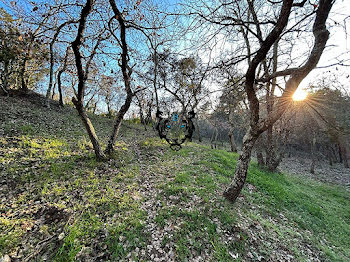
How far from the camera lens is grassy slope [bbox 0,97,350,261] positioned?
2.85m

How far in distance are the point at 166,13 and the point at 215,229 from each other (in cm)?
477

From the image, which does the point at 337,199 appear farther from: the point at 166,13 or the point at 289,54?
the point at 166,13

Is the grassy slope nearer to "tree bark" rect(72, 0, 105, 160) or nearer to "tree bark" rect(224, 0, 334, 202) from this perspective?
"tree bark" rect(72, 0, 105, 160)

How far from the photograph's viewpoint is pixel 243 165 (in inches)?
166

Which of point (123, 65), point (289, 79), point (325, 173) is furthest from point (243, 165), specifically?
point (325, 173)

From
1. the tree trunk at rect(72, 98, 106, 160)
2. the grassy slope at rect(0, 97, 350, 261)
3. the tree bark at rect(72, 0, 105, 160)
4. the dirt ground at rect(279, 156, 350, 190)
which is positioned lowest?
the dirt ground at rect(279, 156, 350, 190)

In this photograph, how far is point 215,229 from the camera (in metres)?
3.53

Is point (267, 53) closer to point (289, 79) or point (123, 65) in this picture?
point (289, 79)

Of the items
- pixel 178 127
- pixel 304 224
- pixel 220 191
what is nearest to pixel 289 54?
pixel 178 127

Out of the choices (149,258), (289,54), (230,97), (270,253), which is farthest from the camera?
(230,97)

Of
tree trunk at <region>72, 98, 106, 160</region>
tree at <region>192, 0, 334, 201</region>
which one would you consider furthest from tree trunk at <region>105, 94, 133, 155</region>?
tree at <region>192, 0, 334, 201</region>

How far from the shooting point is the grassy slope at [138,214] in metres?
2.85

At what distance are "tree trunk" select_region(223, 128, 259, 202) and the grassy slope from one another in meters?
0.34

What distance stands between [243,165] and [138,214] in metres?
3.26
